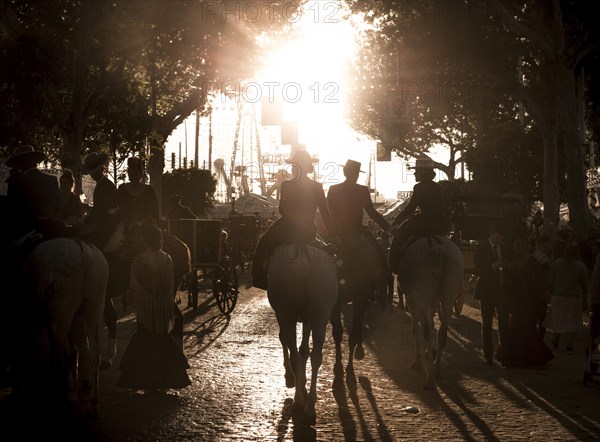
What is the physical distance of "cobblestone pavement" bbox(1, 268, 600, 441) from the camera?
9422 millimetres

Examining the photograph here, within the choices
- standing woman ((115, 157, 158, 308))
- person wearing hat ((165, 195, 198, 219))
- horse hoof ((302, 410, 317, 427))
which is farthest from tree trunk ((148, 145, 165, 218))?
horse hoof ((302, 410, 317, 427))

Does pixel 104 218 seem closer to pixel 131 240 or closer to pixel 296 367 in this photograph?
pixel 131 240

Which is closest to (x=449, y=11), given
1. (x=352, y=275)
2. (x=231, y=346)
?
(x=231, y=346)

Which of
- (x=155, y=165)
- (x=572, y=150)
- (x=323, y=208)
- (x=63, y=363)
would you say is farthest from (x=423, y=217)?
(x=155, y=165)

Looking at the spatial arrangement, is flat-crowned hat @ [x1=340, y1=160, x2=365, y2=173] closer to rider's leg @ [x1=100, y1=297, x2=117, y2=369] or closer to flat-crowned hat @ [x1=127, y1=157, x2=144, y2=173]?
flat-crowned hat @ [x1=127, y1=157, x2=144, y2=173]

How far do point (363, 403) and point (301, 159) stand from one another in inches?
91.5

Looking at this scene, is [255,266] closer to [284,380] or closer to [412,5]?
[284,380]

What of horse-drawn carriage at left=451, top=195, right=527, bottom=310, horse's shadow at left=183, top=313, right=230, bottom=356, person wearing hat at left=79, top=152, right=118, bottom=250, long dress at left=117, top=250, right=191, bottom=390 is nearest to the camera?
long dress at left=117, top=250, right=191, bottom=390

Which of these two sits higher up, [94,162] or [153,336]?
[94,162]

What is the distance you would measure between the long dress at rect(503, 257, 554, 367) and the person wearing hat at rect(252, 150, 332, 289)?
477cm

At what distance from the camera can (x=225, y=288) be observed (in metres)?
22.3

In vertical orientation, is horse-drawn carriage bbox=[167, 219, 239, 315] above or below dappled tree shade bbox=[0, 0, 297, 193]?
below

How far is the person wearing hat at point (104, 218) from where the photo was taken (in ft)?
39.8

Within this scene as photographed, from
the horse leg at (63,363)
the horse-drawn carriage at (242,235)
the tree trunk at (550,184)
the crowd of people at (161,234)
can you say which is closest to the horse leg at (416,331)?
the crowd of people at (161,234)
